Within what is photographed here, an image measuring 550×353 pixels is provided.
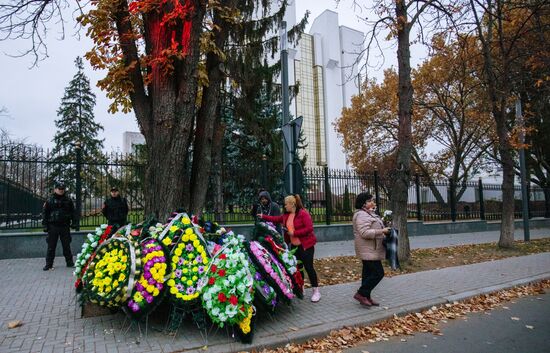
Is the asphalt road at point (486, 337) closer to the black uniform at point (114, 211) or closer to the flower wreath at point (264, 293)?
the flower wreath at point (264, 293)

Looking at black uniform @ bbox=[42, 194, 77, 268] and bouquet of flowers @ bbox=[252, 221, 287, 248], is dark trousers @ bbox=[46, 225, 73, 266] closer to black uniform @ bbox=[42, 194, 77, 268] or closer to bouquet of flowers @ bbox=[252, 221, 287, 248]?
black uniform @ bbox=[42, 194, 77, 268]

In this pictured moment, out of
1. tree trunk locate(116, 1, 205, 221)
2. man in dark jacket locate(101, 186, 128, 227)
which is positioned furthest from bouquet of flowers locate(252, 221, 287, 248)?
man in dark jacket locate(101, 186, 128, 227)

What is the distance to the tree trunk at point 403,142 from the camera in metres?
9.47

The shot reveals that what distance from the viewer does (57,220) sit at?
28.8 ft

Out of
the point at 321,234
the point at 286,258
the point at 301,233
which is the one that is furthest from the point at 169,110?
the point at 321,234

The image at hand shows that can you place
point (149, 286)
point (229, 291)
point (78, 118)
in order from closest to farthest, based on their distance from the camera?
point (229, 291)
point (149, 286)
point (78, 118)

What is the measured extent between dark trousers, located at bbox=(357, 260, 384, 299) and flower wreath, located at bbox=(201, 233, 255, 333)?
6.86ft

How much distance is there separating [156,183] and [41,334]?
2.94m

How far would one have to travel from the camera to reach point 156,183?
22.3 feet

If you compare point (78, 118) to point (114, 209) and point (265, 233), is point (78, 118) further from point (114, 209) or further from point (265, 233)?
point (265, 233)

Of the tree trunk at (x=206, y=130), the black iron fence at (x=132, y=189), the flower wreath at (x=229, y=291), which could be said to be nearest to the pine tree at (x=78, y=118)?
the black iron fence at (x=132, y=189)

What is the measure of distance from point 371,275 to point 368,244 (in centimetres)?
48

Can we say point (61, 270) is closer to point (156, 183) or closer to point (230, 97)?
point (156, 183)

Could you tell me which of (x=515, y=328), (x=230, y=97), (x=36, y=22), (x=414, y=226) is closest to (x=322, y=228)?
(x=414, y=226)
